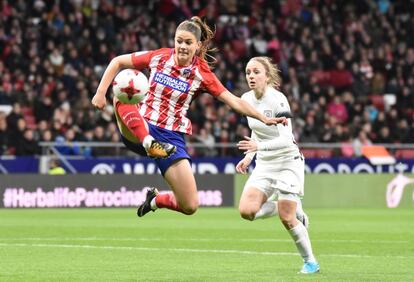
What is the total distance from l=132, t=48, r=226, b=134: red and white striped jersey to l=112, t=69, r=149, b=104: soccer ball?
0.44 meters

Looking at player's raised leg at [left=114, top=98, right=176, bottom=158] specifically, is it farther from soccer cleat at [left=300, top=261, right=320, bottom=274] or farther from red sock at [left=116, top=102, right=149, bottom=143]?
soccer cleat at [left=300, top=261, right=320, bottom=274]

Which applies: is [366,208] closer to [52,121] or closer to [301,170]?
[52,121]

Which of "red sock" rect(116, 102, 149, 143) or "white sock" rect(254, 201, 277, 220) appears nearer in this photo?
"red sock" rect(116, 102, 149, 143)

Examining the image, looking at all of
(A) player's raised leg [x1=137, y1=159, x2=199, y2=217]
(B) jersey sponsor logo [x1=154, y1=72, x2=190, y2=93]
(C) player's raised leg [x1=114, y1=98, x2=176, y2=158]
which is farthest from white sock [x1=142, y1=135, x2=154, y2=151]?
(B) jersey sponsor logo [x1=154, y1=72, x2=190, y2=93]

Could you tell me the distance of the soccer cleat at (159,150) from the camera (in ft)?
31.8

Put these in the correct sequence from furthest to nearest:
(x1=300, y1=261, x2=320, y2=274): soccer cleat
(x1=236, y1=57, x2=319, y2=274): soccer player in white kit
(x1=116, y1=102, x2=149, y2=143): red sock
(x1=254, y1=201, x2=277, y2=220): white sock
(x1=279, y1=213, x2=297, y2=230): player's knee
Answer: (x1=254, y1=201, x2=277, y2=220): white sock
(x1=236, y1=57, x2=319, y2=274): soccer player in white kit
(x1=279, y1=213, x2=297, y2=230): player's knee
(x1=300, y1=261, x2=320, y2=274): soccer cleat
(x1=116, y1=102, x2=149, y2=143): red sock

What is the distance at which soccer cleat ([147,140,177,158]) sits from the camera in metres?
9.70

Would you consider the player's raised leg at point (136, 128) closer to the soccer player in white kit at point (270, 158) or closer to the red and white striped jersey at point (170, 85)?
the red and white striped jersey at point (170, 85)

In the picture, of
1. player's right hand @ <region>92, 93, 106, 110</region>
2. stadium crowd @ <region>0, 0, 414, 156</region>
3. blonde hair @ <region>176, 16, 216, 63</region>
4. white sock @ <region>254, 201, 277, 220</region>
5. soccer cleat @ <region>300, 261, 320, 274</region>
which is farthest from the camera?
stadium crowd @ <region>0, 0, 414, 156</region>

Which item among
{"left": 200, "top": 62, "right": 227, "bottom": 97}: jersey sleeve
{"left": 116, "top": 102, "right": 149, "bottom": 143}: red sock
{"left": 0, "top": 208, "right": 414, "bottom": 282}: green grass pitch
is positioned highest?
{"left": 200, "top": 62, "right": 227, "bottom": 97}: jersey sleeve

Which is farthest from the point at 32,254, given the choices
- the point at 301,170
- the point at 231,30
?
the point at 231,30

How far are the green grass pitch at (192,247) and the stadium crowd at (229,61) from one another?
348cm

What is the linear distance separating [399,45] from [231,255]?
21.0 metres

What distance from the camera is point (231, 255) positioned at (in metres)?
12.6
